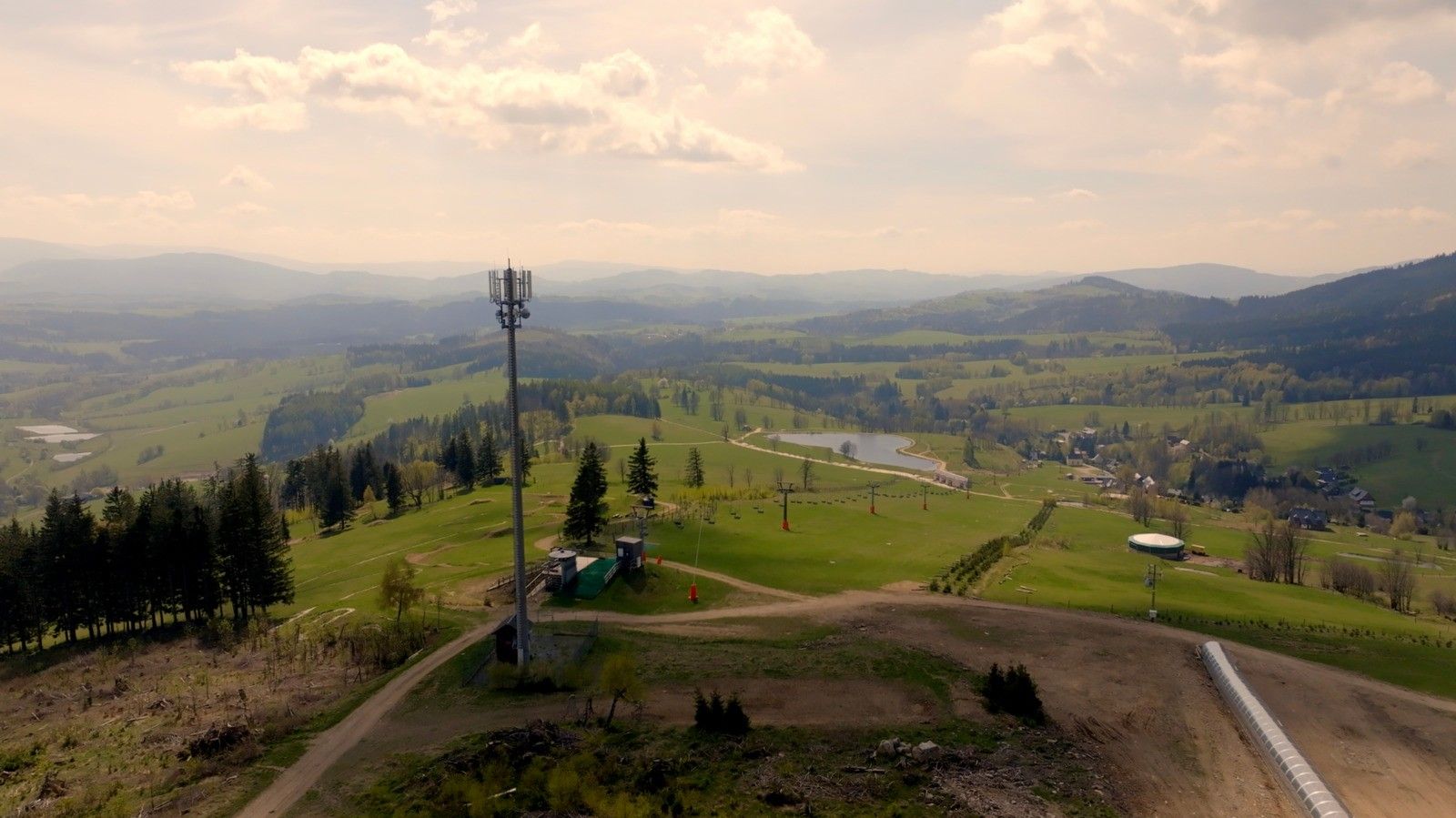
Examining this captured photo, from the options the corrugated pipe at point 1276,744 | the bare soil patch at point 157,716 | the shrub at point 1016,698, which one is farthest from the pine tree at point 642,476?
the corrugated pipe at point 1276,744

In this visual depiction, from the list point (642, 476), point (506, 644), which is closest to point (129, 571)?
point (506, 644)

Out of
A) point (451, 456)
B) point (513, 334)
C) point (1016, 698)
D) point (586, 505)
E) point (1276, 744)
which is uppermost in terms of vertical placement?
point (513, 334)

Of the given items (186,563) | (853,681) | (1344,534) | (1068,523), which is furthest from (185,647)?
(1344,534)

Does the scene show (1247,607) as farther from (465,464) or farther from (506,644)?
(465,464)

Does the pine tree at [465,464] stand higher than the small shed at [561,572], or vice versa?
the small shed at [561,572]

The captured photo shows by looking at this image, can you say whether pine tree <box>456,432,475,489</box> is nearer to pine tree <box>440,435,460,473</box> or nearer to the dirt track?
pine tree <box>440,435,460,473</box>

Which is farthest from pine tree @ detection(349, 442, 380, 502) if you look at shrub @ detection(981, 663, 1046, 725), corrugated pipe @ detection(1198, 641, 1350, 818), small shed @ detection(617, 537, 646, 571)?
corrugated pipe @ detection(1198, 641, 1350, 818)

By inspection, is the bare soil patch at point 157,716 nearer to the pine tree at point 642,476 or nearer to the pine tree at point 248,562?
the pine tree at point 248,562
